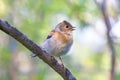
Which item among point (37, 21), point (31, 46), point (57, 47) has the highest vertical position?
point (37, 21)

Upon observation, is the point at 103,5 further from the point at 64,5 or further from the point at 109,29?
the point at 64,5

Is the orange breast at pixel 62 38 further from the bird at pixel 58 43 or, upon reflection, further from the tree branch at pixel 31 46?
the tree branch at pixel 31 46

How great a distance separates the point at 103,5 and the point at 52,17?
2314mm

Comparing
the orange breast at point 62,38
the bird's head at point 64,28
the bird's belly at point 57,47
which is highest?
the bird's head at point 64,28

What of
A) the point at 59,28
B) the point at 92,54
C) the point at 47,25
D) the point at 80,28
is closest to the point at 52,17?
the point at 47,25

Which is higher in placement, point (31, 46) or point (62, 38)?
point (62, 38)

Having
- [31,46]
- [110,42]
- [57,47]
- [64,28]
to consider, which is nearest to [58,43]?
[57,47]

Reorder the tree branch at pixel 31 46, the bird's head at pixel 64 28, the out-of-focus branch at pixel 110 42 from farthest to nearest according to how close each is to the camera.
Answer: the bird's head at pixel 64 28 → the out-of-focus branch at pixel 110 42 → the tree branch at pixel 31 46

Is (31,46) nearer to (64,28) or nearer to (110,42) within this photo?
(64,28)

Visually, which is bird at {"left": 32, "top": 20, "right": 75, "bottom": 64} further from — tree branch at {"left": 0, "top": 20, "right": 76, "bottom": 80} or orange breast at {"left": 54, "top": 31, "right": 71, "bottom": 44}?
tree branch at {"left": 0, "top": 20, "right": 76, "bottom": 80}

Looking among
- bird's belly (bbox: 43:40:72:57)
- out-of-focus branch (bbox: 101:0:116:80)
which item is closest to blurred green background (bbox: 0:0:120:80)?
out-of-focus branch (bbox: 101:0:116:80)

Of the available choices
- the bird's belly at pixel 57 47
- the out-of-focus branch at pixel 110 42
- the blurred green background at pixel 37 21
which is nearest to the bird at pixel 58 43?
the bird's belly at pixel 57 47

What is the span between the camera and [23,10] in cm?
546

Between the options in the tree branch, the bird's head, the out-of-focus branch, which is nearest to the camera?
the tree branch
